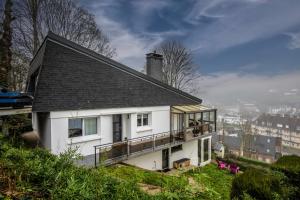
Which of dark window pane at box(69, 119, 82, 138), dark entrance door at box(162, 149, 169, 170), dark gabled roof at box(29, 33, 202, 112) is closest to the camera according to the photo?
dark gabled roof at box(29, 33, 202, 112)

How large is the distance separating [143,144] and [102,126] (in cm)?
364

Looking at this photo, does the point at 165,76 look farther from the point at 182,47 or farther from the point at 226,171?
the point at 226,171

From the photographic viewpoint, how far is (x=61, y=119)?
12742mm

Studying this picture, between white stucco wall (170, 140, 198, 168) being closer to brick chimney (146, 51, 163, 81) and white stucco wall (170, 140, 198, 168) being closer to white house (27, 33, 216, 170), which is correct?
white house (27, 33, 216, 170)

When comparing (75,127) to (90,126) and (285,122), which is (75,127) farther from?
(285,122)

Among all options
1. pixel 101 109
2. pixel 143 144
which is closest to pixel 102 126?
pixel 101 109

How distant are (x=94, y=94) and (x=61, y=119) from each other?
111 inches

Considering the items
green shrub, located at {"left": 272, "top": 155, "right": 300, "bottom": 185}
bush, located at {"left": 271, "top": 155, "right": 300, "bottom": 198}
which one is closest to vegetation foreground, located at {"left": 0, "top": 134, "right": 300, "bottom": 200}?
bush, located at {"left": 271, "top": 155, "right": 300, "bottom": 198}

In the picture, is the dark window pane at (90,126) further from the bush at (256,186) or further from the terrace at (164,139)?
the bush at (256,186)

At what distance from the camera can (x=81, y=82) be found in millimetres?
14273

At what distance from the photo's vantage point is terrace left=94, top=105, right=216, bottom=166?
46.2 feet

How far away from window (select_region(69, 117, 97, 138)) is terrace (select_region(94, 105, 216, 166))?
4.08 ft

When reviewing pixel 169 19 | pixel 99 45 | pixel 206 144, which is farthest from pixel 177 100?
pixel 169 19

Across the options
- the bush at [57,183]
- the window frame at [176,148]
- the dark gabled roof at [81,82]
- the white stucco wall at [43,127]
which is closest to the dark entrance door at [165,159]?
the window frame at [176,148]
